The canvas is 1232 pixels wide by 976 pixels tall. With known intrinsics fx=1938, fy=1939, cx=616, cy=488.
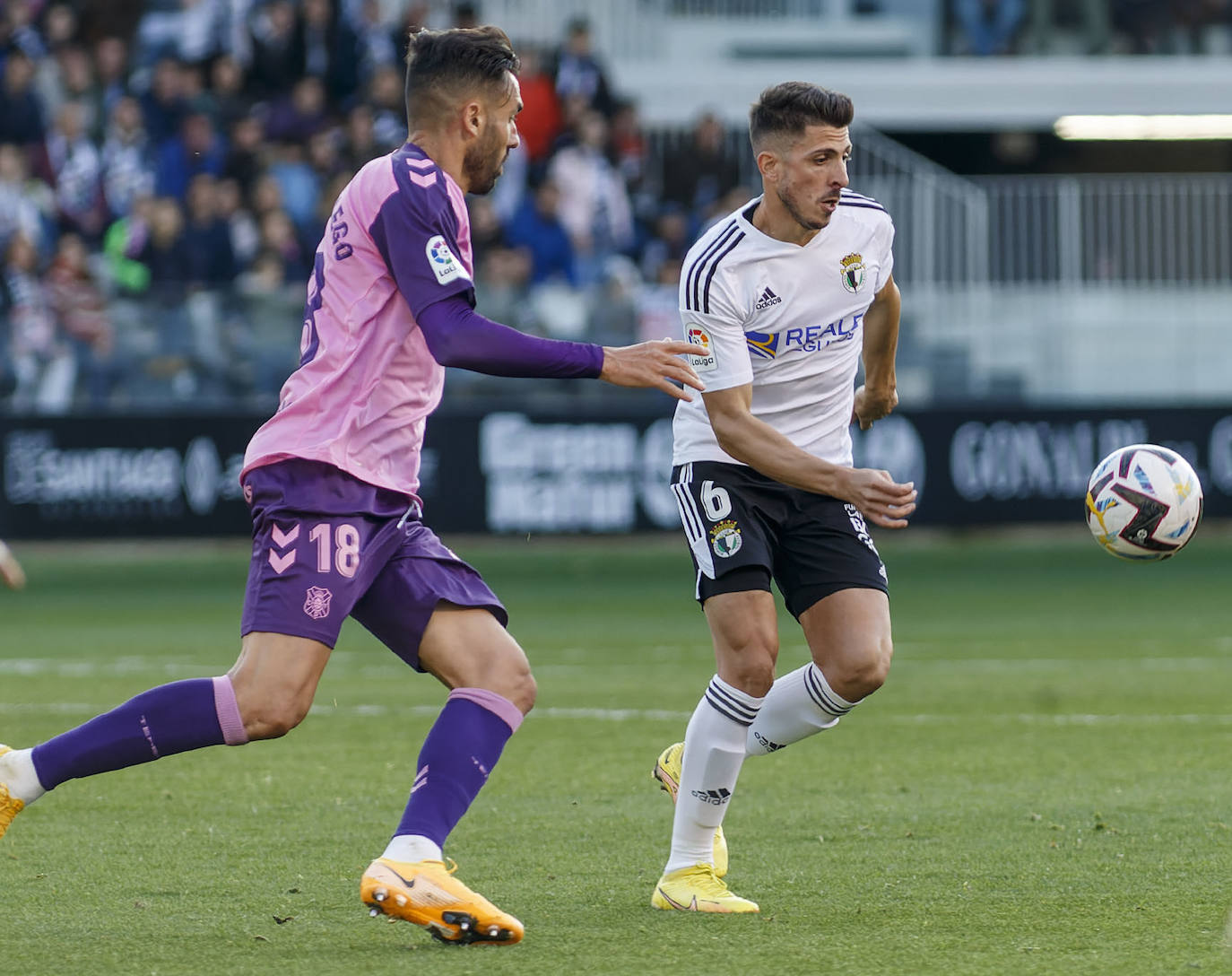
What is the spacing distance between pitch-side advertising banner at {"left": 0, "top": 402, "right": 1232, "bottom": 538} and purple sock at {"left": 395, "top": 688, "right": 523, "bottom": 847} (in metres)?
12.7

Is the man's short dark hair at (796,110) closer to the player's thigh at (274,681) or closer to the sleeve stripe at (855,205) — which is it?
the sleeve stripe at (855,205)

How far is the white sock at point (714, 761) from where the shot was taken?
5.43 metres

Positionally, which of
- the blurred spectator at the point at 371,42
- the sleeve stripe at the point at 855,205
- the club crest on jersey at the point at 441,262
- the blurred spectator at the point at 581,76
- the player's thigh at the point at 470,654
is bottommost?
the player's thigh at the point at 470,654

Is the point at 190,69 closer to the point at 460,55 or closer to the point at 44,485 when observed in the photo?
the point at 44,485

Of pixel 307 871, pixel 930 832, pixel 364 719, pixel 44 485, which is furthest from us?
pixel 44 485

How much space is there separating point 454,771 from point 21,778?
1058 mm

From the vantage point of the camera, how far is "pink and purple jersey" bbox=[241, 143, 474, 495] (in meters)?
4.80

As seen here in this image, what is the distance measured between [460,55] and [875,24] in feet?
74.6

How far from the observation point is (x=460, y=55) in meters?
4.88

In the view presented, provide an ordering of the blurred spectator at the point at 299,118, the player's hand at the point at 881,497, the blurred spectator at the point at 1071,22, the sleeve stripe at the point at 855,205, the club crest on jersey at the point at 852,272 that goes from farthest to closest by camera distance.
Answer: the blurred spectator at the point at 1071,22
the blurred spectator at the point at 299,118
the sleeve stripe at the point at 855,205
the club crest on jersey at the point at 852,272
the player's hand at the point at 881,497

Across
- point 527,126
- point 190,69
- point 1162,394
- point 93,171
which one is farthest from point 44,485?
point 1162,394

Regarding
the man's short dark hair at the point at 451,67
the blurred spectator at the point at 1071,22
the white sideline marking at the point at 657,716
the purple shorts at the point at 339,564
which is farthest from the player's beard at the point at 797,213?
the blurred spectator at the point at 1071,22

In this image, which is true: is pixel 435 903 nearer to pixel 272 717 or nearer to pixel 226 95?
pixel 272 717

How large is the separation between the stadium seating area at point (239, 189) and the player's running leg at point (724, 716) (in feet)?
40.8
